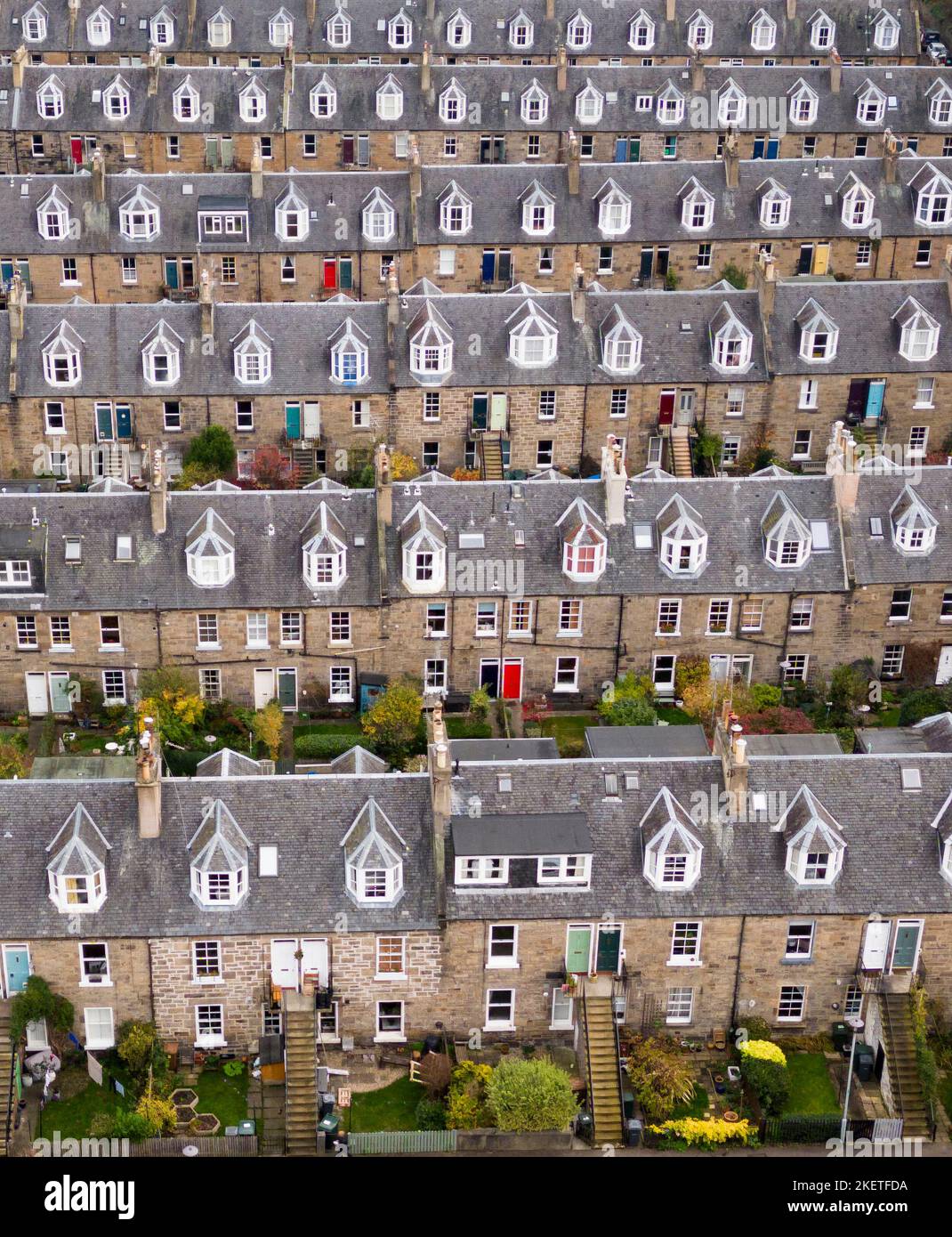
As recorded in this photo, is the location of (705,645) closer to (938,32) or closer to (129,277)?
(129,277)

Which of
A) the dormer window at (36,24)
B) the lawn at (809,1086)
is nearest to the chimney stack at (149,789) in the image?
the lawn at (809,1086)

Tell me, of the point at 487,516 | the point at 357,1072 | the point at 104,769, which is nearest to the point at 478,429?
the point at 487,516

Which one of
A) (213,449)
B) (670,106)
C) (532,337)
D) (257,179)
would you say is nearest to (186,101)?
(257,179)

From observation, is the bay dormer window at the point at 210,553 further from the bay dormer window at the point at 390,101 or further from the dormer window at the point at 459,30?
the dormer window at the point at 459,30

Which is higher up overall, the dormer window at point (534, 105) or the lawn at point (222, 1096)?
the dormer window at point (534, 105)

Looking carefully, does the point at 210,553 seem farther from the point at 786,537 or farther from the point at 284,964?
the point at 786,537

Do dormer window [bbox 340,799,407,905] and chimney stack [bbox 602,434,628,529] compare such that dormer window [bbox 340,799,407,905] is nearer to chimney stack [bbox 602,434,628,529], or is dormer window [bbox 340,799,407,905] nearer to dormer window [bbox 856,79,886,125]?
chimney stack [bbox 602,434,628,529]
